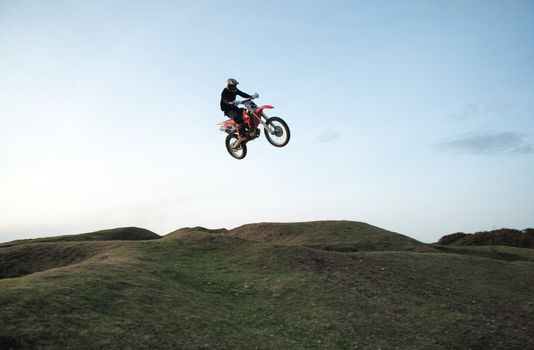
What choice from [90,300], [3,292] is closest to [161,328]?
[90,300]

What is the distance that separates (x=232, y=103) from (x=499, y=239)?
41816 millimetres

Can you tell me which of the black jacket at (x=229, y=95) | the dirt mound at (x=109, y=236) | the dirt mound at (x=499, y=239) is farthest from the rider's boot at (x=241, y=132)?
the dirt mound at (x=499, y=239)

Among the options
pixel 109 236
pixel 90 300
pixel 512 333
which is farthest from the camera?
pixel 109 236

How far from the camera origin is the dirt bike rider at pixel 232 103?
21.7 m

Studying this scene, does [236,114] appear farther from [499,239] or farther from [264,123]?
[499,239]

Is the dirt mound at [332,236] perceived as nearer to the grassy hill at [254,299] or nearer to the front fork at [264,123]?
the grassy hill at [254,299]

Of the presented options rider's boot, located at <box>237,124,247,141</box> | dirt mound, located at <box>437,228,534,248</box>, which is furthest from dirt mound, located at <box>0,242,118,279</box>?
dirt mound, located at <box>437,228,534,248</box>

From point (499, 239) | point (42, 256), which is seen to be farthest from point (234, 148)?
point (499, 239)

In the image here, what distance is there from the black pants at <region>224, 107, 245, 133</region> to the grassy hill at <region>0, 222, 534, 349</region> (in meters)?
8.40

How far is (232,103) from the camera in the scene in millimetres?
22125

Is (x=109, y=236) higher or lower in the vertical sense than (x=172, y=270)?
higher

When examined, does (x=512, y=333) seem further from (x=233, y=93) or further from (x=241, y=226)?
(x=241, y=226)

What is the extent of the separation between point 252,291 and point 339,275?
5.66 metres

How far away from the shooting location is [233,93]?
22.0 metres
